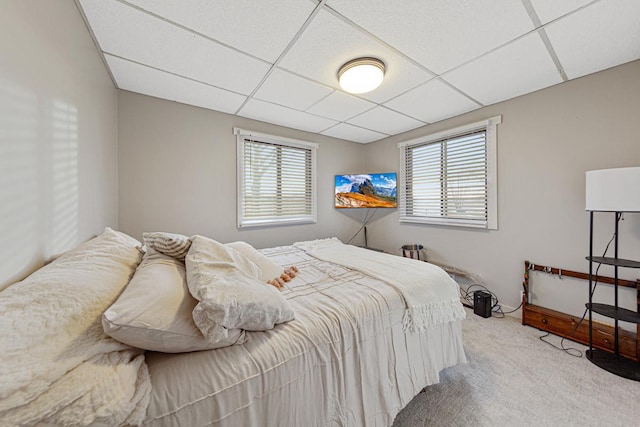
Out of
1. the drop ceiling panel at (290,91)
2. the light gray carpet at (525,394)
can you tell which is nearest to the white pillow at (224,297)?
the light gray carpet at (525,394)

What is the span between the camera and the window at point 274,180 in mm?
2984

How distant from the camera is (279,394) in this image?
91 cm

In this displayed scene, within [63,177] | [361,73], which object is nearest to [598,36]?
[361,73]

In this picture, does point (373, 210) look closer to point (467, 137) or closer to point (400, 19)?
point (467, 137)

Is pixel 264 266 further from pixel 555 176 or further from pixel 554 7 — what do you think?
pixel 555 176

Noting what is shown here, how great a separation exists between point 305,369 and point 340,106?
8.52 ft

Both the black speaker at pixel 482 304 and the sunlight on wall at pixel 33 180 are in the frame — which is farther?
the black speaker at pixel 482 304

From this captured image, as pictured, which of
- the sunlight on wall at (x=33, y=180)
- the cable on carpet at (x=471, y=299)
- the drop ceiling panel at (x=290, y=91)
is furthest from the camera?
the cable on carpet at (x=471, y=299)

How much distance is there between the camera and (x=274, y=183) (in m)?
3.25

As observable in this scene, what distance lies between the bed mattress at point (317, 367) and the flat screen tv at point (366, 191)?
7.04 feet

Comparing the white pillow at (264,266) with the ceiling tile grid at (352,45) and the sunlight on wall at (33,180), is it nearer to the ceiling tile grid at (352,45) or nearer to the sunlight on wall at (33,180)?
the sunlight on wall at (33,180)

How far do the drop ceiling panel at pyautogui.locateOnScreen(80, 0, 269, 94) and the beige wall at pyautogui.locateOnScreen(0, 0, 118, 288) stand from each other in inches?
5.1

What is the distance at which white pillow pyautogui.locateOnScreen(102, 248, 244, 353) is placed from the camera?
696mm

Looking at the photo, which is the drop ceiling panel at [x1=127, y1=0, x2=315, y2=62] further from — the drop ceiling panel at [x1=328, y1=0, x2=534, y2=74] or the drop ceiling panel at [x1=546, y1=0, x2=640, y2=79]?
the drop ceiling panel at [x1=546, y1=0, x2=640, y2=79]
